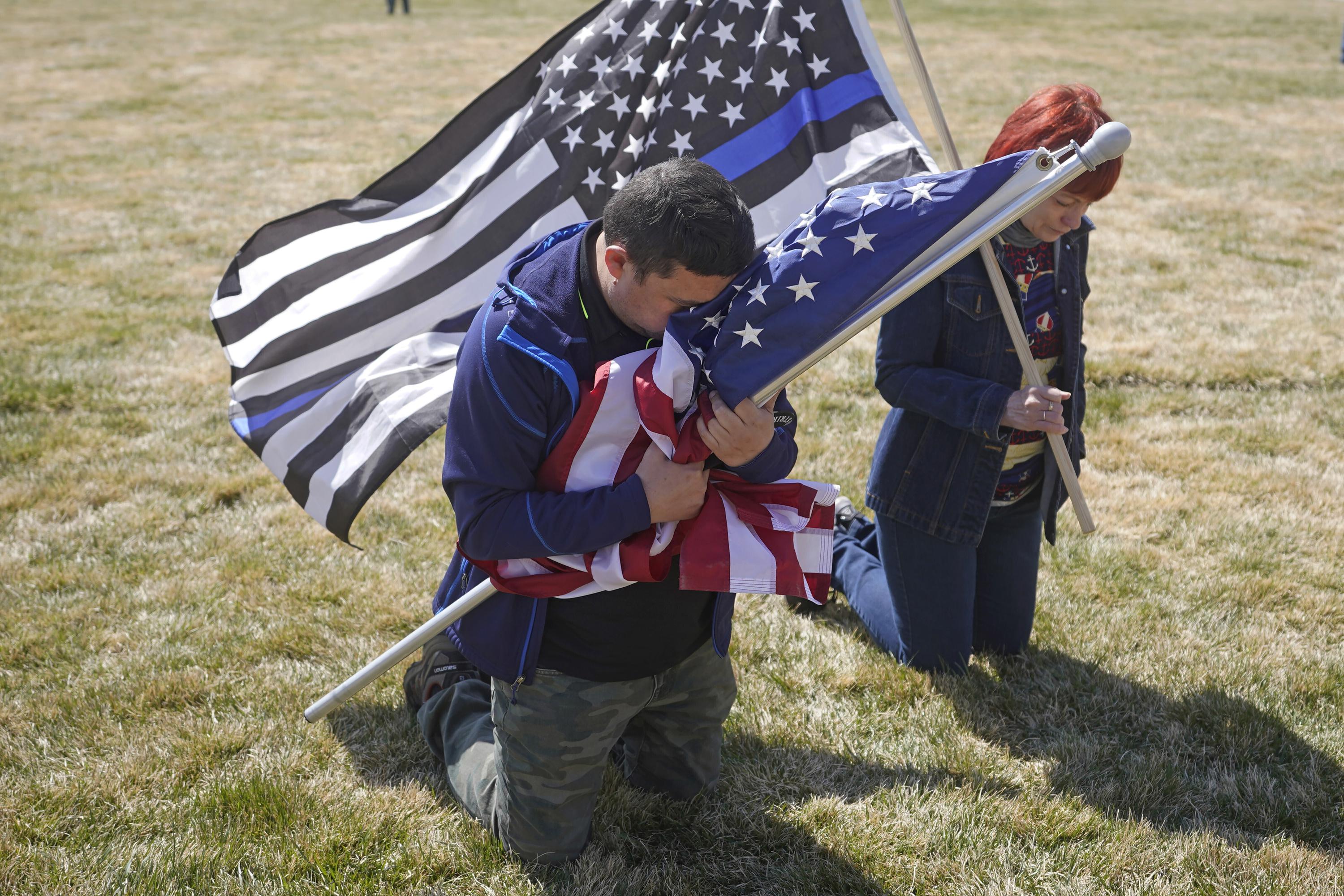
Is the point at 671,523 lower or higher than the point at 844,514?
higher

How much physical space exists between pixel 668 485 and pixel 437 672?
1.41 meters

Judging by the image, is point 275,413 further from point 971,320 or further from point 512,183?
point 971,320

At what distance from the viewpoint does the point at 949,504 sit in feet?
11.6

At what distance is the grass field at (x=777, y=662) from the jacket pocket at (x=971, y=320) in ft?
3.93

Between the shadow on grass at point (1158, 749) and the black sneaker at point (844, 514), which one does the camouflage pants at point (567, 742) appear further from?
the black sneaker at point (844, 514)

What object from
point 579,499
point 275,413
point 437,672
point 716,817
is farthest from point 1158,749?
point 275,413

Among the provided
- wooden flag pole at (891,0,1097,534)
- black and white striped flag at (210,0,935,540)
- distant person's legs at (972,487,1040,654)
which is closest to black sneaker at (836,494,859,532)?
distant person's legs at (972,487,1040,654)

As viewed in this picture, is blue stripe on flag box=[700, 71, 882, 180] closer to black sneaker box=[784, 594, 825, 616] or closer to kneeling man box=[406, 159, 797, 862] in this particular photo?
kneeling man box=[406, 159, 797, 862]

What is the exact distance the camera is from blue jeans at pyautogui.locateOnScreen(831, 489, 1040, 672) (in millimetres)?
3650

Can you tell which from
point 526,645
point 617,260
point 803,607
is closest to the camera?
point 617,260

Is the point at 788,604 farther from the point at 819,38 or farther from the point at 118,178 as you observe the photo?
the point at 118,178

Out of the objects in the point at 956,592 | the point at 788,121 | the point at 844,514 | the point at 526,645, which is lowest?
the point at 844,514

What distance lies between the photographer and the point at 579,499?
7.97 ft

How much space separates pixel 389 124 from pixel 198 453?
11.0 meters
